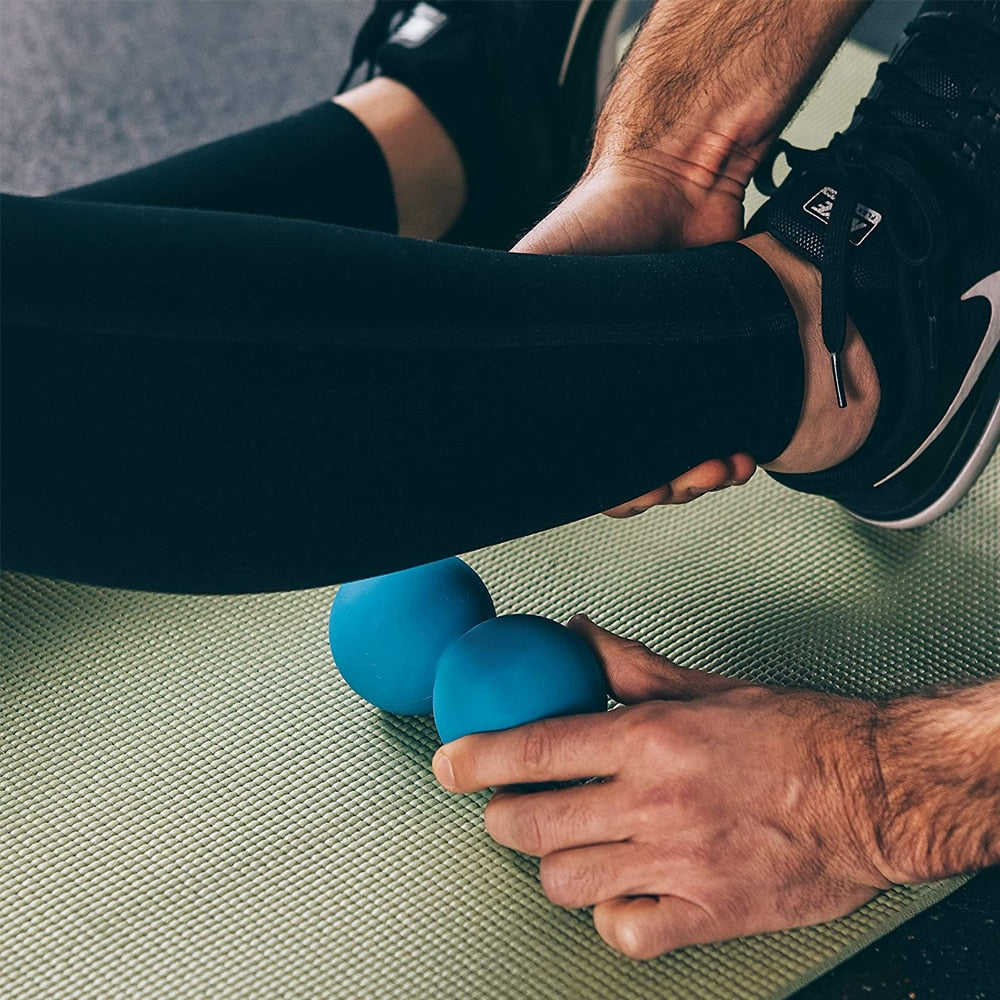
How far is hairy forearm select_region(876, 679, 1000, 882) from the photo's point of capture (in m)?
0.73

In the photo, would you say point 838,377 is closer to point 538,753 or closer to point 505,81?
point 538,753

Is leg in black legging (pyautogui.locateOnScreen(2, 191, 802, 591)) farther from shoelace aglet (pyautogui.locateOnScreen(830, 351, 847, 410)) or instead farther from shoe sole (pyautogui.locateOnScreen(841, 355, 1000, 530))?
shoe sole (pyautogui.locateOnScreen(841, 355, 1000, 530))

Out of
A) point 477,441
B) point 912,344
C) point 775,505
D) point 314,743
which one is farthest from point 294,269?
point 775,505

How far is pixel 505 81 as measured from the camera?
129cm

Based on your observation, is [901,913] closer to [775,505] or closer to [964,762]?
[964,762]

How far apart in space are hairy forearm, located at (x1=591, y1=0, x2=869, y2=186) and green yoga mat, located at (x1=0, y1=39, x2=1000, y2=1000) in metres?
0.32

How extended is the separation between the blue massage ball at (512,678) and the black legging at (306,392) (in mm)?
99

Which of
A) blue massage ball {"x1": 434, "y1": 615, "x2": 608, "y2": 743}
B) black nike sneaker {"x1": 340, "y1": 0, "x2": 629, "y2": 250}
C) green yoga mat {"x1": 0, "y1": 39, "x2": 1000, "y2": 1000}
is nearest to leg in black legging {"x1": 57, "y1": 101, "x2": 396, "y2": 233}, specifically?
black nike sneaker {"x1": 340, "y1": 0, "x2": 629, "y2": 250}

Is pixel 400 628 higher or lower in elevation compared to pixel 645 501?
lower

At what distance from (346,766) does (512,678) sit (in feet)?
0.56

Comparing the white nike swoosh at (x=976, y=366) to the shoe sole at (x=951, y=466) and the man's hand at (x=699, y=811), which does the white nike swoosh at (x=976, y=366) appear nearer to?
the shoe sole at (x=951, y=466)

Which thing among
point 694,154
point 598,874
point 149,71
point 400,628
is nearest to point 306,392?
point 400,628

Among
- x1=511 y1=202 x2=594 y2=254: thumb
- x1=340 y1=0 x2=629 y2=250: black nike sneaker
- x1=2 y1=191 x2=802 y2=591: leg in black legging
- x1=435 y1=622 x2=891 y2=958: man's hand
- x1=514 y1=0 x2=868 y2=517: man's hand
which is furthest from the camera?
x1=340 y1=0 x2=629 y2=250: black nike sneaker

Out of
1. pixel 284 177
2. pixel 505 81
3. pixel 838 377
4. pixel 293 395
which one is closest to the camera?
pixel 293 395
